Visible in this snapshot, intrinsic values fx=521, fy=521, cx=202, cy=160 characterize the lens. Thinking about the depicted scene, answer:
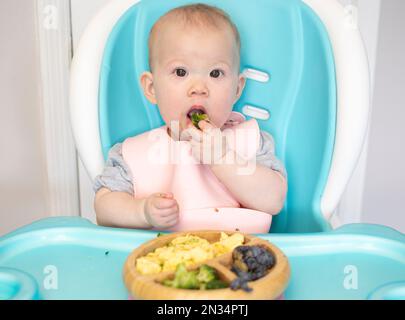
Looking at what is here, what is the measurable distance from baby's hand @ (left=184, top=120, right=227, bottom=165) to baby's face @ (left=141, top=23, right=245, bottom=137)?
0.08 metres

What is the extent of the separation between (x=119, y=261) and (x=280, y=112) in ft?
1.38

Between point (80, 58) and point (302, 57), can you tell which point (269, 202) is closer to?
point (302, 57)

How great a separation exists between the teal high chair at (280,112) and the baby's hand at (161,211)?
34mm

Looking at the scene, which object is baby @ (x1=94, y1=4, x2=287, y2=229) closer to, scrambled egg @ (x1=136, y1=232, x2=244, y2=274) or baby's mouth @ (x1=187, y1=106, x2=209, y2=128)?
baby's mouth @ (x1=187, y1=106, x2=209, y2=128)

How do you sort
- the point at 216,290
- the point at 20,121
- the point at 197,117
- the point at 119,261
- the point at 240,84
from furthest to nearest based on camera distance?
the point at 20,121 → the point at 240,84 → the point at 197,117 → the point at 119,261 → the point at 216,290

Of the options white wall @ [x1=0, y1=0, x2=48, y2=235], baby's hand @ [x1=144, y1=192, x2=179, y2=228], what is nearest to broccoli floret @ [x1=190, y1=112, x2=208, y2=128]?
baby's hand @ [x1=144, y1=192, x2=179, y2=228]

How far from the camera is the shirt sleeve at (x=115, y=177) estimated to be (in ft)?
2.77

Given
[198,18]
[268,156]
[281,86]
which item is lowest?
[268,156]

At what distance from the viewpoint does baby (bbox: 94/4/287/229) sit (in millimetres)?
768

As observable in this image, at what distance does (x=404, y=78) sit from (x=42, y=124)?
36.5 inches

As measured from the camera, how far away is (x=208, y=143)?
74cm

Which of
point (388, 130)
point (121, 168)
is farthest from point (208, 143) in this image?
point (388, 130)

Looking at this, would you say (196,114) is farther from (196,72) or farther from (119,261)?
(119,261)

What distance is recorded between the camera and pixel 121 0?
956mm
